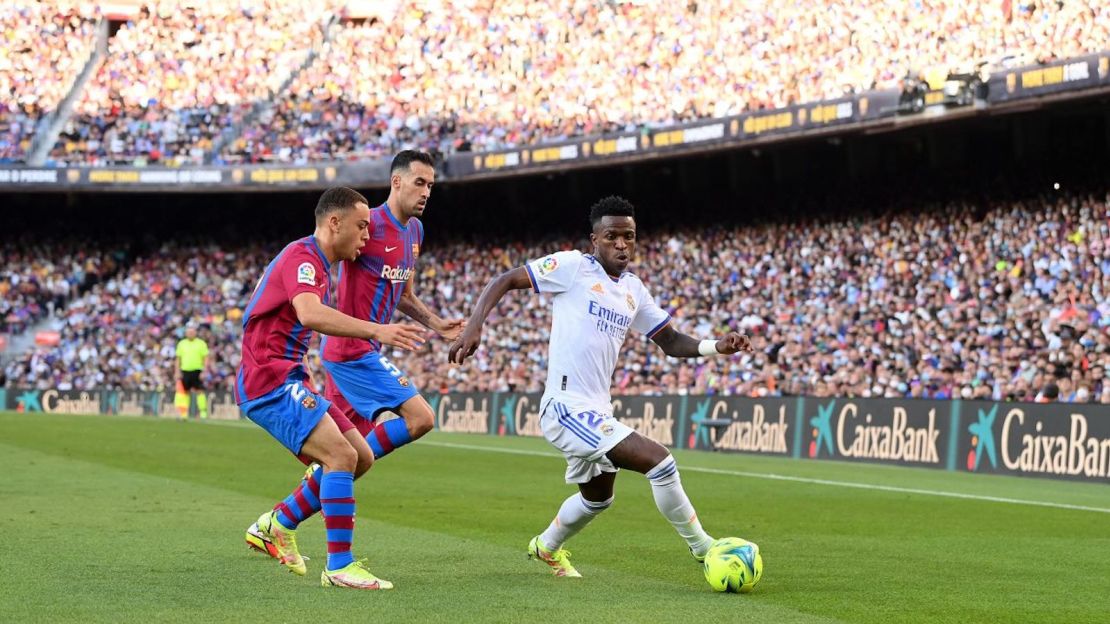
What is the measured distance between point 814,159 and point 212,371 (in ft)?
61.7

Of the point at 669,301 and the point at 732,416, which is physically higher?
the point at 669,301

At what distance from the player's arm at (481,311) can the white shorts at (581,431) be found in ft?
1.97

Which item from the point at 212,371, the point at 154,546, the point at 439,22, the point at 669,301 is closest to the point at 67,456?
the point at 154,546

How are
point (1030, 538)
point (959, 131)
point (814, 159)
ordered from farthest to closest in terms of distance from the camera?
point (814, 159)
point (959, 131)
point (1030, 538)

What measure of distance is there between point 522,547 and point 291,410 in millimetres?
2810

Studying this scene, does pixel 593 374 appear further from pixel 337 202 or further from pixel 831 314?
pixel 831 314

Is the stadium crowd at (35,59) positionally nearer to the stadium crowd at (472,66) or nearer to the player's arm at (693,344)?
the stadium crowd at (472,66)

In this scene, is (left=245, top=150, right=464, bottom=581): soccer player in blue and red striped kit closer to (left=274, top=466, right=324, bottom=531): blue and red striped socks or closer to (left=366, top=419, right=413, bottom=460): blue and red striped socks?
(left=366, top=419, right=413, bottom=460): blue and red striped socks

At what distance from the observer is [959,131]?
31.3 m

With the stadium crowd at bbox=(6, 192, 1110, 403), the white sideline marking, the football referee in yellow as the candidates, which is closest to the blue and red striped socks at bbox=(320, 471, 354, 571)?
the white sideline marking

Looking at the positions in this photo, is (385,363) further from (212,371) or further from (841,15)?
(212,371)

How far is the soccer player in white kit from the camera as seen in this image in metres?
8.59

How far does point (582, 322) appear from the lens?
8852mm

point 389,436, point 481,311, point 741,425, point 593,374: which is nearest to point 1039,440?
point 741,425
